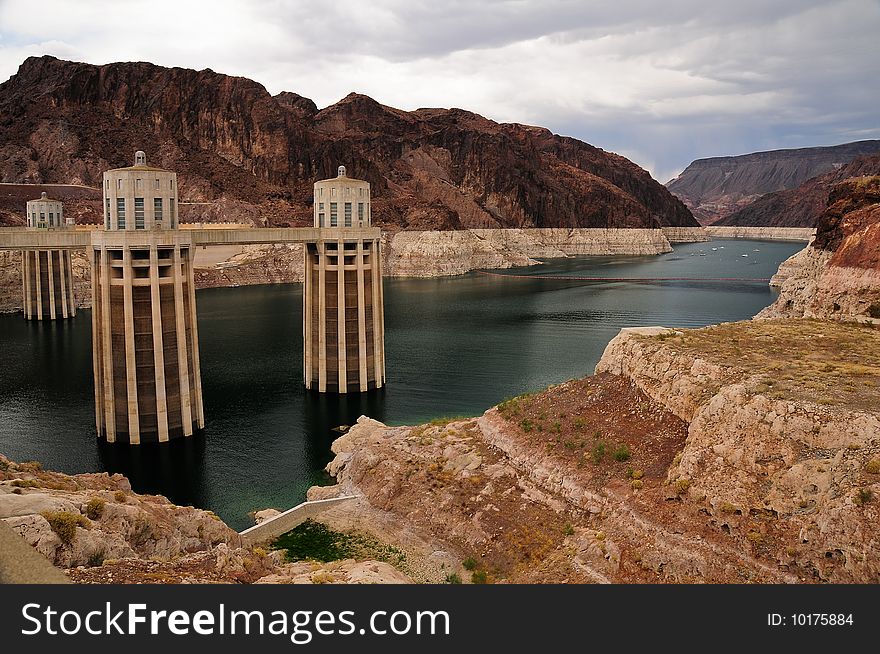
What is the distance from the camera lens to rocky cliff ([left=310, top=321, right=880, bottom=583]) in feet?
71.7

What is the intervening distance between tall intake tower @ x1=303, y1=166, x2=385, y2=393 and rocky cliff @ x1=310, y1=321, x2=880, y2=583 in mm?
19018

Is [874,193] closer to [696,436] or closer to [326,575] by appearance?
[696,436]

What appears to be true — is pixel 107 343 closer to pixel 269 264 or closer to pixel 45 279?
pixel 45 279

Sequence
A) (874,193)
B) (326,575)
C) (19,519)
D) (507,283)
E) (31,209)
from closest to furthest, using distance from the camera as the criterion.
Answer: (19,519), (326,575), (874,193), (31,209), (507,283)

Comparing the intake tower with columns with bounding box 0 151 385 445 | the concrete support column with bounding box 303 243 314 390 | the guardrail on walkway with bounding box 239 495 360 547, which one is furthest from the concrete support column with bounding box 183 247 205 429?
the guardrail on walkway with bounding box 239 495 360 547

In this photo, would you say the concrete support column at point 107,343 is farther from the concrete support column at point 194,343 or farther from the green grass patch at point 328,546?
the green grass patch at point 328,546

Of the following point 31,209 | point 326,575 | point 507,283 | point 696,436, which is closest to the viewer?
point 326,575

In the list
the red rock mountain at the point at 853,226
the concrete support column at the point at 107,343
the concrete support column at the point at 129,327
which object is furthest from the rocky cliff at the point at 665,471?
the concrete support column at the point at 107,343

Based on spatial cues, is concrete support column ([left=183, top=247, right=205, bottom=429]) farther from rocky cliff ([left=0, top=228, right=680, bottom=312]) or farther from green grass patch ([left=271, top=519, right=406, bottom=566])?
rocky cliff ([left=0, top=228, right=680, bottom=312])

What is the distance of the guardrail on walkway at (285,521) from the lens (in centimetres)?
2948

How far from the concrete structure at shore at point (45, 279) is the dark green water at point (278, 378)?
10.2 feet

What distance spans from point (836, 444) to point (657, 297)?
118m

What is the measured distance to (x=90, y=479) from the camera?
1050 inches

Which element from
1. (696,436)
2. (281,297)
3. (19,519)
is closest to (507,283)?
(281,297)
